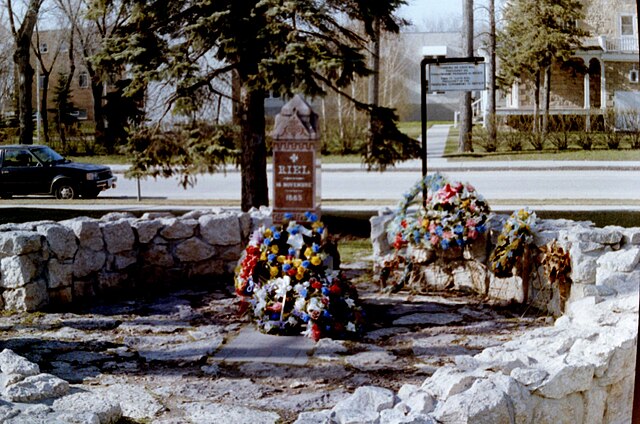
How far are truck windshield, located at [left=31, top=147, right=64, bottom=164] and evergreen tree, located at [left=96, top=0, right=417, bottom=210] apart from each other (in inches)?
111

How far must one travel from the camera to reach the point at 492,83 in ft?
73.9

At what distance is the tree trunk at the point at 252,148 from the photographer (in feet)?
38.3

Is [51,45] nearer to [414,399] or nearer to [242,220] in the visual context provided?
[242,220]

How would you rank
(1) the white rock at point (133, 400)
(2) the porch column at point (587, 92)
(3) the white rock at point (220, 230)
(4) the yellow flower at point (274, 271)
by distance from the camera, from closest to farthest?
(1) the white rock at point (133, 400) → (4) the yellow flower at point (274, 271) → (3) the white rock at point (220, 230) → (2) the porch column at point (587, 92)

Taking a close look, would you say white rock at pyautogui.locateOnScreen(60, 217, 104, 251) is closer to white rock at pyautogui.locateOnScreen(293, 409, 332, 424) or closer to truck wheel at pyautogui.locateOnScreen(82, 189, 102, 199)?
truck wheel at pyautogui.locateOnScreen(82, 189, 102, 199)

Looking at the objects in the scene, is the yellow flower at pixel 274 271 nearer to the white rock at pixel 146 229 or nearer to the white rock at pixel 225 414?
the white rock at pixel 225 414

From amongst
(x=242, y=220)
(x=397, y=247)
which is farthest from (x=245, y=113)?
(x=397, y=247)

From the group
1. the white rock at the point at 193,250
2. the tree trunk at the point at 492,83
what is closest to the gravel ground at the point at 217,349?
the white rock at the point at 193,250

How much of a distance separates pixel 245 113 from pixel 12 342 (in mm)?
5903

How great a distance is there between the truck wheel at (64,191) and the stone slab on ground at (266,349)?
10.2ft

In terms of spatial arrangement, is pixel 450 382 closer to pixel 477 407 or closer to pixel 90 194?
pixel 477 407

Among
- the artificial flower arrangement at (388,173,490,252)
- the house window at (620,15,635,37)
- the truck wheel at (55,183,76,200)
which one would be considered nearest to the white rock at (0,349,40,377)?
the artificial flower arrangement at (388,173,490,252)

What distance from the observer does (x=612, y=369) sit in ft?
13.9

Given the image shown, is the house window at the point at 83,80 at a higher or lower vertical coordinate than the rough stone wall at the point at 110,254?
higher
